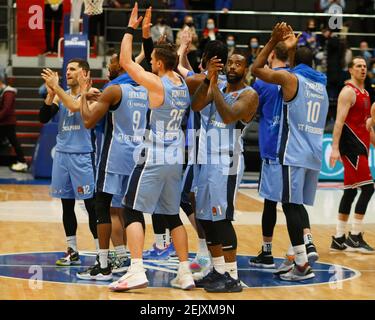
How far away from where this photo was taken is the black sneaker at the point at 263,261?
9.46 metres

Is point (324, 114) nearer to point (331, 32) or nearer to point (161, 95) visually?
point (161, 95)

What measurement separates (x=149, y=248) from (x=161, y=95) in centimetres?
299

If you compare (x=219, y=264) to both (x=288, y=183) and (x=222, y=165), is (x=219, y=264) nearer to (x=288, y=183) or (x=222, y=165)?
(x=222, y=165)

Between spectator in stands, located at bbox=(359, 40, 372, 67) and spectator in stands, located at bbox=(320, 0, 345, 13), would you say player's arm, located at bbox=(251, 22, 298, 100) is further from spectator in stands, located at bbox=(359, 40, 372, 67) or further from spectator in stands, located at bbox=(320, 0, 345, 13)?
spectator in stands, located at bbox=(359, 40, 372, 67)

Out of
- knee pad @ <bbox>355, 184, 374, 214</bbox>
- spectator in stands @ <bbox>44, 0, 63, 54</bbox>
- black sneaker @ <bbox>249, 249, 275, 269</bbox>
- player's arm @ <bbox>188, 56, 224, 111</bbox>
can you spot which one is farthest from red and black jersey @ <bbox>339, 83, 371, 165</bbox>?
spectator in stands @ <bbox>44, 0, 63, 54</bbox>

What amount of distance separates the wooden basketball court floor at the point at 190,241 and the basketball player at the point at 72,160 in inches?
32.4

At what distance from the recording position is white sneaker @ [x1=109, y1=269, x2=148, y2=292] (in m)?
7.81

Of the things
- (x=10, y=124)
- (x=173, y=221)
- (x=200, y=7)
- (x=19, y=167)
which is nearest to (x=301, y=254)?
(x=173, y=221)

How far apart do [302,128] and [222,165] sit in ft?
3.39

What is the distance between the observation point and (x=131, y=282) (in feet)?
25.6

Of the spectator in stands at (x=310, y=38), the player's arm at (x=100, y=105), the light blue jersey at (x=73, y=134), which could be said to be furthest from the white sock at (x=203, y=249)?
the spectator in stands at (x=310, y=38)

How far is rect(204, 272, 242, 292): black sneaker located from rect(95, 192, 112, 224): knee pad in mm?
1173

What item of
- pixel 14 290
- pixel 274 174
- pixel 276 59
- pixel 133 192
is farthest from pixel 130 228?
pixel 276 59

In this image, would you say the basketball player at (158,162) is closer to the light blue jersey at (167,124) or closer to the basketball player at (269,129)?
the light blue jersey at (167,124)
